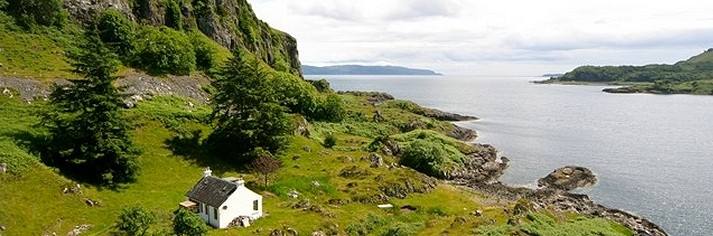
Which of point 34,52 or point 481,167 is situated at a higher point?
point 34,52

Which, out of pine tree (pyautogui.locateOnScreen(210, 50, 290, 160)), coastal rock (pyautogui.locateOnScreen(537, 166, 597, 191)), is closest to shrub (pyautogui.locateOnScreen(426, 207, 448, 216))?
pine tree (pyautogui.locateOnScreen(210, 50, 290, 160))

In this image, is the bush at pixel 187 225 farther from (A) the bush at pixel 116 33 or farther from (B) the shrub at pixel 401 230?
(A) the bush at pixel 116 33

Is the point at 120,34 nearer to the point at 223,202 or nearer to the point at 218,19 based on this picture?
the point at 218,19

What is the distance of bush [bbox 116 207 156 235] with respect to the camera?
4488 cm

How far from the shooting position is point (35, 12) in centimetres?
9025

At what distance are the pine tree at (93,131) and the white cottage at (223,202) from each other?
28.9ft

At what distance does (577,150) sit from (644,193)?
37.5 meters

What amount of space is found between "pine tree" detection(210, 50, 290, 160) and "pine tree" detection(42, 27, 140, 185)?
14.1 meters

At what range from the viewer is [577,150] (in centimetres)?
12019

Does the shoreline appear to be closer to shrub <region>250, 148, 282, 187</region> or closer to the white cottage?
shrub <region>250, 148, 282, 187</region>

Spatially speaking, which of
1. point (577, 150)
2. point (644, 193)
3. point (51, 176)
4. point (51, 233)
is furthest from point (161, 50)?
point (577, 150)

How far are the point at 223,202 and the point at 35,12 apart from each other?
6066cm

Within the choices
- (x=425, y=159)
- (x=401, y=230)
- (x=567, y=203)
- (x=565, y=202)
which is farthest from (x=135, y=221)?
(x=565, y=202)

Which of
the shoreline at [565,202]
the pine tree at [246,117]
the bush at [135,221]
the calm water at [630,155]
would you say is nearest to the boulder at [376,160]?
the shoreline at [565,202]
